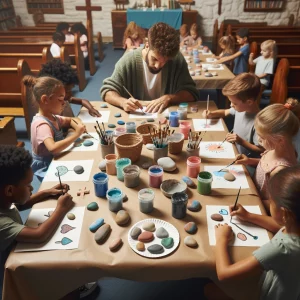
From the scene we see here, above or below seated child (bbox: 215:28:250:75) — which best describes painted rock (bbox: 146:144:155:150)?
above

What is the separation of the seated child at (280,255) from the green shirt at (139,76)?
173 cm

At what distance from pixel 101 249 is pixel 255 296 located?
66cm

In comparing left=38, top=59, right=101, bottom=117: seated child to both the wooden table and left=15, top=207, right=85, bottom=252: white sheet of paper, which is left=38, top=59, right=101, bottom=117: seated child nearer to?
left=15, top=207, right=85, bottom=252: white sheet of paper

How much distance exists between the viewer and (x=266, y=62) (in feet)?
14.8

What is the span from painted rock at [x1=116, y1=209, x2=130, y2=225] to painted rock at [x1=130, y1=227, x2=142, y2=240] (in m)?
0.07

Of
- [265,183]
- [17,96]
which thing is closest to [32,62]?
[17,96]

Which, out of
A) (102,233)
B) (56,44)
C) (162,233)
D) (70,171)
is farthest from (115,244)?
(56,44)

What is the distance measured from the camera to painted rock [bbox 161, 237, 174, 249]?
1379 mm

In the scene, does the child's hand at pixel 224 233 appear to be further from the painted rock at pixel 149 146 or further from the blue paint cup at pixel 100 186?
the painted rock at pixel 149 146

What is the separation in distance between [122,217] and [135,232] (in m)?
0.11

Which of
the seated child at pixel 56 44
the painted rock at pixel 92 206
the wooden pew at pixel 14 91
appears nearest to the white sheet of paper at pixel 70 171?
the painted rock at pixel 92 206

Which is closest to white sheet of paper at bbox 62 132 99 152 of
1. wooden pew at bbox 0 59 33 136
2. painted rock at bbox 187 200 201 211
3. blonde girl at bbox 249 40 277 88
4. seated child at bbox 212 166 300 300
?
painted rock at bbox 187 200 201 211

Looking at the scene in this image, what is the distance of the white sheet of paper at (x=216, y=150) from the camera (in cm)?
208

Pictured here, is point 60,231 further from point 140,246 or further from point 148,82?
point 148,82
